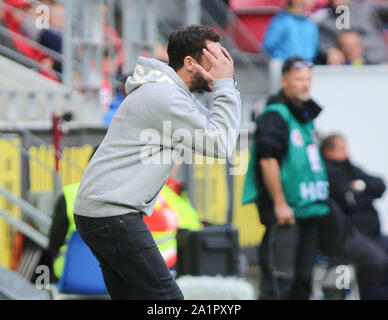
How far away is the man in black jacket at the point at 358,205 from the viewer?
7129 mm

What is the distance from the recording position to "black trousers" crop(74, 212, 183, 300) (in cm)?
407

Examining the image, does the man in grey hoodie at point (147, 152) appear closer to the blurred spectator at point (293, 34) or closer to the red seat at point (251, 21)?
the blurred spectator at point (293, 34)

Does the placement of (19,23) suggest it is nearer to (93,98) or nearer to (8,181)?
(93,98)

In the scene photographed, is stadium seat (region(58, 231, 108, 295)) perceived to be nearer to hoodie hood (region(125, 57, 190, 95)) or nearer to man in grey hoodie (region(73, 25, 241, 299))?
man in grey hoodie (region(73, 25, 241, 299))

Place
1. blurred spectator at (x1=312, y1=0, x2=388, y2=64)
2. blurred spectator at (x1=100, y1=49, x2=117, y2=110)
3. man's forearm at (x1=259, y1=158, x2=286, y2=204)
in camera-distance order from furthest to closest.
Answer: blurred spectator at (x1=312, y1=0, x2=388, y2=64)
blurred spectator at (x1=100, y1=49, x2=117, y2=110)
man's forearm at (x1=259, y1=158, x2=286, y2=204)

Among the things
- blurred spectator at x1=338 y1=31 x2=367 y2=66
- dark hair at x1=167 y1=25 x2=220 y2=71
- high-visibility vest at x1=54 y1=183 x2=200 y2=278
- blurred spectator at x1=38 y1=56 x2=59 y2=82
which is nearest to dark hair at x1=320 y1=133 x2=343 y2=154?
high-visibility vest at x1=54 y1=183 x2=200 y2=278

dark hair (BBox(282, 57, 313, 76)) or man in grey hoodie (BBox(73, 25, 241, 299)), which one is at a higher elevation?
dark hair (BBox(282, 57, 313, 76))

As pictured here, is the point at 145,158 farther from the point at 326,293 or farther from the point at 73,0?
the point at 73,0

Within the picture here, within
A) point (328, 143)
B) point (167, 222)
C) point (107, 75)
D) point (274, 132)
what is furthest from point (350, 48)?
point (167, 222)

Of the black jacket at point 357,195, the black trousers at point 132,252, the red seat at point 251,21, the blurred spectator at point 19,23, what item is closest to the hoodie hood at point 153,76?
the black trousers at point 132,252

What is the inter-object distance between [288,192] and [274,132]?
44 cm

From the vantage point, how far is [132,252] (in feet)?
13.4

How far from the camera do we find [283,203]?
700cm

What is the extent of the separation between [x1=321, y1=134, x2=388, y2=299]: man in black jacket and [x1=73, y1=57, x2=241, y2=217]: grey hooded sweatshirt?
3.21 meters
